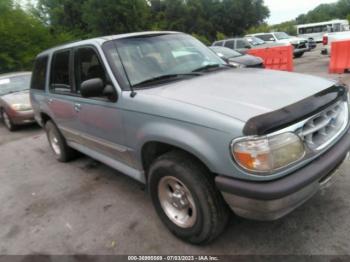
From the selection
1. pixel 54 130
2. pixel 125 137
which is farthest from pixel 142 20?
pixel 125 137

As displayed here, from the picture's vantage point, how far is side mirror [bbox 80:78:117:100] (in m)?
3.08

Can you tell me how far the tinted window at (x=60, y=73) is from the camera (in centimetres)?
423

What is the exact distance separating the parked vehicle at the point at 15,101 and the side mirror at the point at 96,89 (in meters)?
5.55

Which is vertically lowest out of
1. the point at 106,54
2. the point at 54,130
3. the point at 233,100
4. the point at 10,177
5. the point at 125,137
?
the point at 10,177

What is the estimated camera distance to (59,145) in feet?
17.3

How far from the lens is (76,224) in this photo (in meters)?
3.44

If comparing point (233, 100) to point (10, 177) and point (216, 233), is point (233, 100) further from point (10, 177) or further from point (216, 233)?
point (10, 177)

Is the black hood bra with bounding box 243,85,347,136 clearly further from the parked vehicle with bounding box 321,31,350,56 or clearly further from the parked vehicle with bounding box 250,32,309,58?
the parked vehicle with bounding box 250,32,309,58

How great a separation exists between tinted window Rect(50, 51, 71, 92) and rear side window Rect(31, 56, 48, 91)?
384 millimetres

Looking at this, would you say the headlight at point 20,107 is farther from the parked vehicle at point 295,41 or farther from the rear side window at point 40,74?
the parked vehicle at point 295,41

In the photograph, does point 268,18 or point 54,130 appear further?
point 268,18

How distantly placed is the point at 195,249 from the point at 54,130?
3.41 metres

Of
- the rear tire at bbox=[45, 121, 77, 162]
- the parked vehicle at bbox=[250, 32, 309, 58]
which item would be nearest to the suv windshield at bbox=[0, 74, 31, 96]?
the rear tire at bbox=[45, 121, 77, 162]

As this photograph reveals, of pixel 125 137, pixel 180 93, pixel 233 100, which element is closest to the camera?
pixel 233 100
